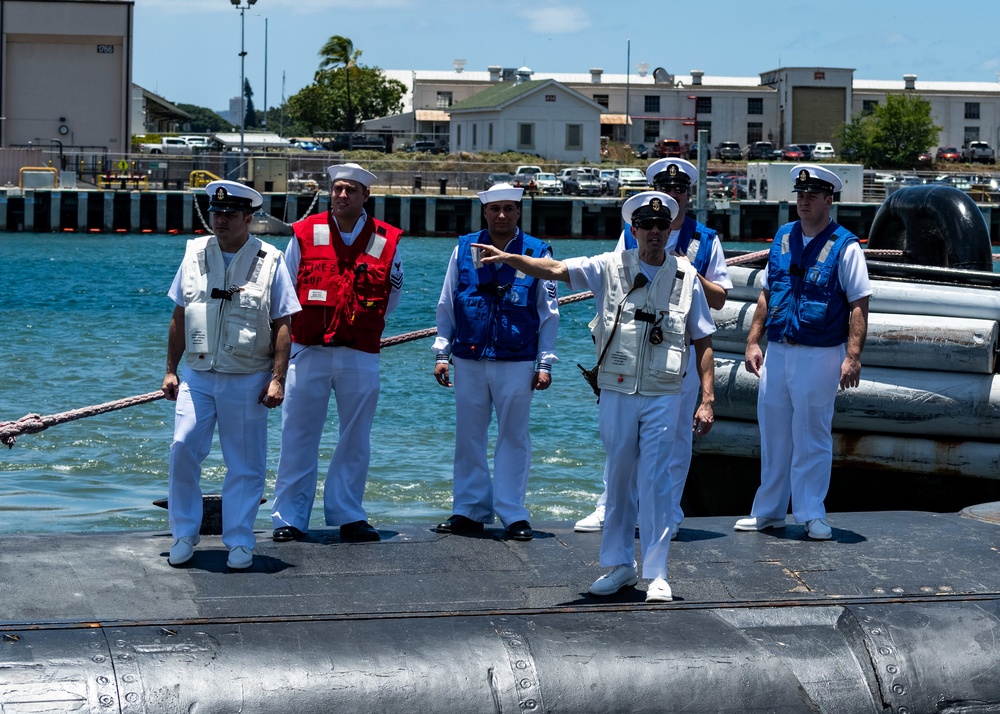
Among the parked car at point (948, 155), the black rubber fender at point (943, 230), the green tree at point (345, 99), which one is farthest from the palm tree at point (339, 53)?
the black rubber fender at point (943, 230)

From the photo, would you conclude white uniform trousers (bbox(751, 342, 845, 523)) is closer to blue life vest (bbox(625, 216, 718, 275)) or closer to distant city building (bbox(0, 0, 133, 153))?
blue life vest (bbox(625, 216, 718, 275))

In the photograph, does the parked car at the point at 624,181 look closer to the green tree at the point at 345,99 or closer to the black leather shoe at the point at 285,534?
the green tree at the point at 345,99

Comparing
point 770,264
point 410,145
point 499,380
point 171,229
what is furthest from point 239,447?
point 410,145

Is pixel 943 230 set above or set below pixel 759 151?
below

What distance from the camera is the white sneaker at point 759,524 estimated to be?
745 centimetres

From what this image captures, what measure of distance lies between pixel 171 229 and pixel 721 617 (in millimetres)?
48340

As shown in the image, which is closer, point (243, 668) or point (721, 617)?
point (243, 668)

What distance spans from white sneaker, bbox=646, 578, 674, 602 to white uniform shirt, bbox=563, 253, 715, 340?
1.10 metres

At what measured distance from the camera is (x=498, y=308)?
6992 millimetres

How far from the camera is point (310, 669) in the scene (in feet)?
16.1

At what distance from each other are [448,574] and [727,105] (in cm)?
7973

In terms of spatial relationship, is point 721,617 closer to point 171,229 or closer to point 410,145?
point 171,229

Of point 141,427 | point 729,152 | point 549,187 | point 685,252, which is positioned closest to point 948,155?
point 729,152

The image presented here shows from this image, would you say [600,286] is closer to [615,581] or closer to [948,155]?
[615,581]
